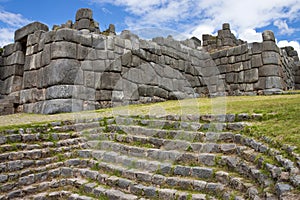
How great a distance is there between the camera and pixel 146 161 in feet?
14.2

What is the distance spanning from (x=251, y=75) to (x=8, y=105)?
8316mm

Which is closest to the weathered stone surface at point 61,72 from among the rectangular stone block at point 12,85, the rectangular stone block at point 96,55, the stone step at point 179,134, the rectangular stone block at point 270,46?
the rectangular stone block at point 96,55

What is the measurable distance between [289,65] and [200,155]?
9.20 m

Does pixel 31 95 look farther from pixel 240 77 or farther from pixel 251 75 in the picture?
pixel 251 75

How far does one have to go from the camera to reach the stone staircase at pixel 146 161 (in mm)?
3326

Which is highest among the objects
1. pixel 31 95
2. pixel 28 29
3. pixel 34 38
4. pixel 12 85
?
pixel 28 29

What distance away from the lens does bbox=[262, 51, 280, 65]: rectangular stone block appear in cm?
916

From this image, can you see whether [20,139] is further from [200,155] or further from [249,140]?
[249,140]

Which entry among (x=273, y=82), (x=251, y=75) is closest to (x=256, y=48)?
(x=251, y=75)

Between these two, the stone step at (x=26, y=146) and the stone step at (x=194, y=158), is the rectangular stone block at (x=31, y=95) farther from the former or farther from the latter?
the stone step at (x=194, y=158)

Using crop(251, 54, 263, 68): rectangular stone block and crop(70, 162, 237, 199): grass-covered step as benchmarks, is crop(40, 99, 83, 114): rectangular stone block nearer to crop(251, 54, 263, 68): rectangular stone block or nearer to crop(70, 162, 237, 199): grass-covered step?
crop(70, 162, 237, 199): grass-covered step

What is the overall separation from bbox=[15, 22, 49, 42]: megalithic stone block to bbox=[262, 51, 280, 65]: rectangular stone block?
7.43 metres

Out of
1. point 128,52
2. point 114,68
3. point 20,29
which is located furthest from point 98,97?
point 20,29

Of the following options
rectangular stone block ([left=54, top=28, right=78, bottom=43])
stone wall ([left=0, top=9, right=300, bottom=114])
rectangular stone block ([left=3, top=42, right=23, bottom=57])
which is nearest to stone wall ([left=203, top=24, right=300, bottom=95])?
stone wall ([left=0, top=9, right=300, bottom=114])
